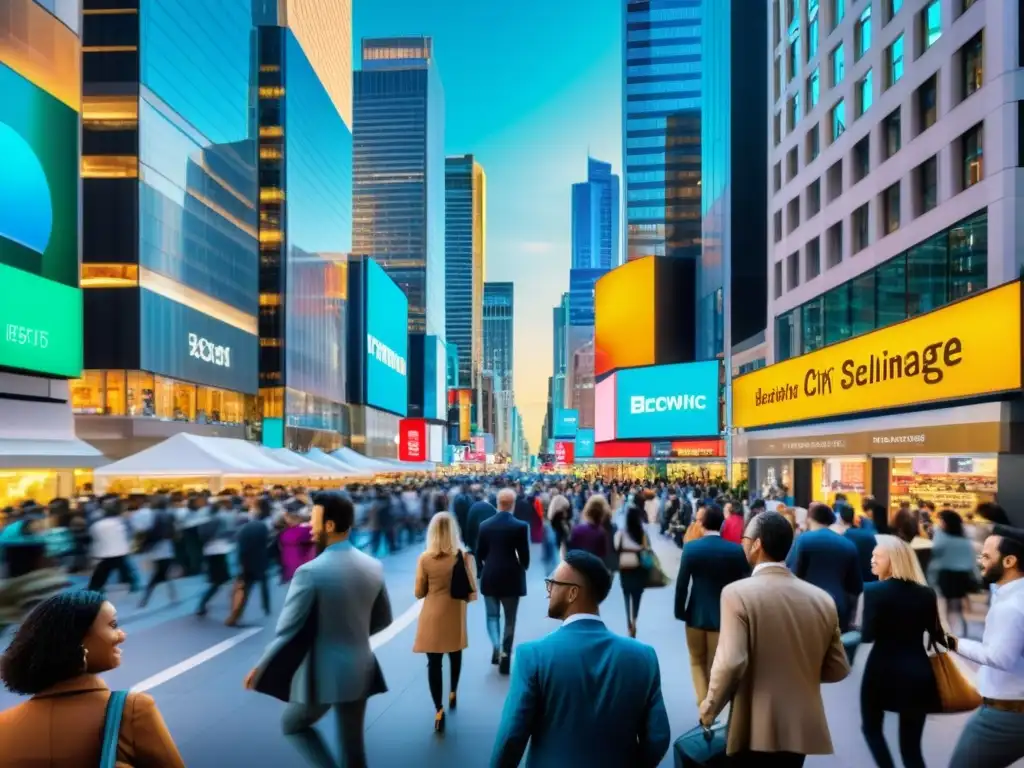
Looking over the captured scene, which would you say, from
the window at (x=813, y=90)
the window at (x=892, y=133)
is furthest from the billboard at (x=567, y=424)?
the window at (x=892, y=133)

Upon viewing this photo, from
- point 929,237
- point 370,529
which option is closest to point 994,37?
point 929,237

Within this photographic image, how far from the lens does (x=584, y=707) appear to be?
294 centimetres

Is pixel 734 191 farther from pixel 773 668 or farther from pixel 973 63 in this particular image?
pixel 773 668

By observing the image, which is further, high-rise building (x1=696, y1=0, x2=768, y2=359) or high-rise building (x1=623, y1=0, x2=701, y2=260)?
high-rise building (x1=623, y1=0, x2=701, y2=260)

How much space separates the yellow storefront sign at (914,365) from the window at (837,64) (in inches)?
381

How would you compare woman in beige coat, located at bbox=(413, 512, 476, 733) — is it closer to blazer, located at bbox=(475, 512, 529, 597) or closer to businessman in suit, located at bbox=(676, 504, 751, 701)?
blazer, located at bbox=(475, 512, 529, 597)

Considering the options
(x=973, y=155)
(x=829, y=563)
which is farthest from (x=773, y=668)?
(x=973, y=155)

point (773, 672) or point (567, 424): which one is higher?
point (773, 672)

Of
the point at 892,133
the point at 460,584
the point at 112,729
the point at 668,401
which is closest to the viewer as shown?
the point at 112,729

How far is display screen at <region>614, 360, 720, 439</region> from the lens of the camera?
41031 mm

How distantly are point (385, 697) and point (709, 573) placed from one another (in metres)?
3.25

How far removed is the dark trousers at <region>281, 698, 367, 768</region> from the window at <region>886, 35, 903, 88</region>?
23692mm

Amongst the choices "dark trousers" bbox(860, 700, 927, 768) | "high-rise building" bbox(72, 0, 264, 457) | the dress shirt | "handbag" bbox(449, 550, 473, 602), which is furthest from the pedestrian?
"high-rise building" bbox(72, 0, 264, 457)

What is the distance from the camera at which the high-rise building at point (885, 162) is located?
17.5 meters
